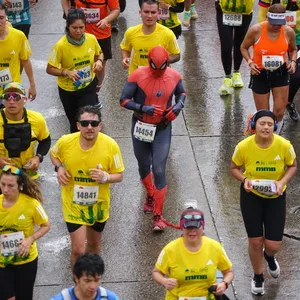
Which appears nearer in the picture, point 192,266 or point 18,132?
point 192,266

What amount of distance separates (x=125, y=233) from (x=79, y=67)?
2.09m

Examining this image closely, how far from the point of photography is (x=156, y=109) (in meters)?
10.0

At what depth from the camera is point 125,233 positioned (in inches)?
402

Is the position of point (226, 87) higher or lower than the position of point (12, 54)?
lower

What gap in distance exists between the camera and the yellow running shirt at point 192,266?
7.74 m

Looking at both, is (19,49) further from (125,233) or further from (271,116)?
(271,116)

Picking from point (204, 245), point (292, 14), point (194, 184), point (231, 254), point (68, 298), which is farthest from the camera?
point (292, 14)

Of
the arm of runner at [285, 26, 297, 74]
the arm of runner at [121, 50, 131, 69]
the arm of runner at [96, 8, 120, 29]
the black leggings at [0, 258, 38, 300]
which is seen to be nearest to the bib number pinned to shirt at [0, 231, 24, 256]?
the black leggings at [0, 258, 38, 300]

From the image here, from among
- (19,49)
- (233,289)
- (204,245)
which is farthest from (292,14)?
(204,245)

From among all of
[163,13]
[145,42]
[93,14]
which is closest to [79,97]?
A: [145,42]

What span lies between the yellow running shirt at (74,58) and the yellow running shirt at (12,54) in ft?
1.09

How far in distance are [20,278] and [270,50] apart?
443cm

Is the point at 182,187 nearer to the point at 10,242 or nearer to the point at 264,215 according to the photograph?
the point at 264,215

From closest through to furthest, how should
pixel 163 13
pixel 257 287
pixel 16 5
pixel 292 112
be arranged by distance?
pixel 257 287
pixel 292 112
pixel 16 5
pixel 163 13
